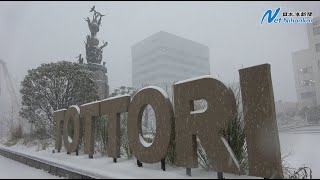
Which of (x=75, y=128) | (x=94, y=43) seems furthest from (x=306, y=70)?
(x=75, y=128)

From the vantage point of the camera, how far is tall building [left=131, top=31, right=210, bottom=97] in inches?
3132

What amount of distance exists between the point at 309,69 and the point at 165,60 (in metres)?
48.3

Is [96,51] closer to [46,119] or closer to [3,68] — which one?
[46,119]

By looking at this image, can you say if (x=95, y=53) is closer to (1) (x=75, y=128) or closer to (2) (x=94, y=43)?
(2) (x=94, y=43)

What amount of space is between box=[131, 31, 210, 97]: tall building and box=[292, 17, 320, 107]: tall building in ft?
132

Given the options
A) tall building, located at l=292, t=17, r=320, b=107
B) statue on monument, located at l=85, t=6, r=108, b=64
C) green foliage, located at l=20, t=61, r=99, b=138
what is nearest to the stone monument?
statue on monument, located at l=85, t=6, r=108, b=64

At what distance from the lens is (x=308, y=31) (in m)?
33.2

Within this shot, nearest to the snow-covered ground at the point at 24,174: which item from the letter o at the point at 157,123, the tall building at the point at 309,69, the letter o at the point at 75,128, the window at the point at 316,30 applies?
the letter o at the point at 75,128

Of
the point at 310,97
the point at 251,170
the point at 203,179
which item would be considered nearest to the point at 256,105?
the point at 251,170

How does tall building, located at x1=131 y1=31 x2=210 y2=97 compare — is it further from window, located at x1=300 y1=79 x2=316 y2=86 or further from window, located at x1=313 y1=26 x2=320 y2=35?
window, located at x1=313 y1=26 x2=320 y2=35

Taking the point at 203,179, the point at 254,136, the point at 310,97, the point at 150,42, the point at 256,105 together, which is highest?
the point at 150,42

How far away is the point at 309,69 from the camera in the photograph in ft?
111

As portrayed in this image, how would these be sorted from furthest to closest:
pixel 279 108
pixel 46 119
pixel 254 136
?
pixel 279 108 < pixel 46 119 < pixel 254 136

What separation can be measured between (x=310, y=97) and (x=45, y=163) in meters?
35.4
